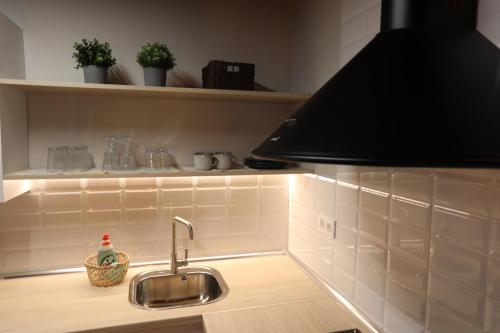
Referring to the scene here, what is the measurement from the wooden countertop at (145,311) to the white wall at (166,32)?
3.14 ft

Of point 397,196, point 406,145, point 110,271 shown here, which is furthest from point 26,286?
point 406,145

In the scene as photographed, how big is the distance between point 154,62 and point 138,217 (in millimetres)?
765

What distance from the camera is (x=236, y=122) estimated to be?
1.85 meters

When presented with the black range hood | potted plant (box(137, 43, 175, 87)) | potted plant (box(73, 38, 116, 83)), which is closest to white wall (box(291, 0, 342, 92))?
potted plant (box(137, 43, 175, 87))

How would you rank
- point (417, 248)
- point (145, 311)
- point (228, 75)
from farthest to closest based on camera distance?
1. point (228, 75)
2. point (145, 311)
3. point (417, 248)

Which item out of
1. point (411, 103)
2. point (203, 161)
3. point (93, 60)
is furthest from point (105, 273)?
point (411, 103)

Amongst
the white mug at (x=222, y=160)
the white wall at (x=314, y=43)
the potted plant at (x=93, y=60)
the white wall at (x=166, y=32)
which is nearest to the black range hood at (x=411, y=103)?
the white wall at (x=314, y=43)

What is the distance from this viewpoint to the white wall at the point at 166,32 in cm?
158

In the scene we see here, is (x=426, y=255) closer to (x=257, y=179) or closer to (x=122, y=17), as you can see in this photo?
(x=257, y=179)

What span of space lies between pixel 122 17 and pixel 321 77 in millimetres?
1000

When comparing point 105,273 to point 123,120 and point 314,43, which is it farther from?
point 314,43

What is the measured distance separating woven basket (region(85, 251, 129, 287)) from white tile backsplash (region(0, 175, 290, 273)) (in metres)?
0.21

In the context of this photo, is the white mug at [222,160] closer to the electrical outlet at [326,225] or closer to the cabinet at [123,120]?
the cabinet at [123,120]

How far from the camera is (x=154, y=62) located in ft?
4.90
